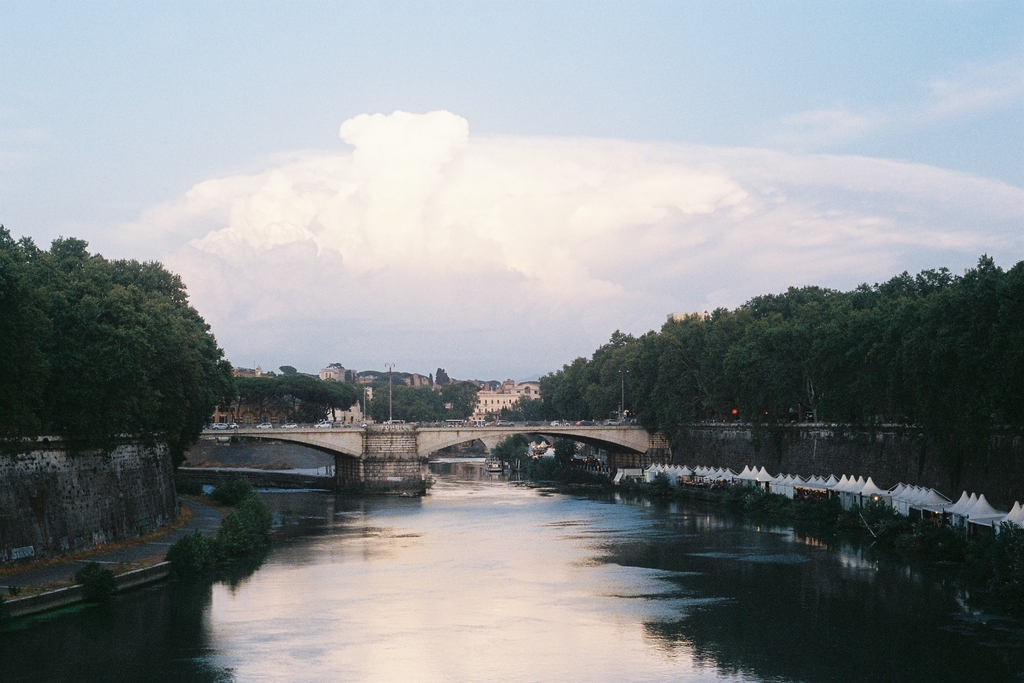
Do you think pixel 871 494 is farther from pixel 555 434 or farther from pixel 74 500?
pixel 555 434

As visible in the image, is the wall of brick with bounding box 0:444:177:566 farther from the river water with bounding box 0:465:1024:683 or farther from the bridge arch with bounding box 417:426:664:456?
the bridge arch with bounding box 417:426:664:456

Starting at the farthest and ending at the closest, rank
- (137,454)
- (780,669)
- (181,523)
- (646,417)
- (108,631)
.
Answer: (646,417) → (181,523) → (137,454) → (108,631) → (780,669)

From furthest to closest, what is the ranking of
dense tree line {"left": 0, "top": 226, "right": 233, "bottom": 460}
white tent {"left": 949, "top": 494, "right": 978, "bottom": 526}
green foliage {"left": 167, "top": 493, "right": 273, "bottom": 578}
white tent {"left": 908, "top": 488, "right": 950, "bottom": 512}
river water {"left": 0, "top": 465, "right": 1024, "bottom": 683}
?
1. white tent {"left": 908, "top": 488, "right": 950, "bottom": 512}
2. white tent {"left": 949, "top": 494, "right": 978, "bottom": 526}
3. green foliage {"left": 167, "top": 493, "right": 273, "bottom": 578}
4. dense tree line {"left": 0, "top": 226, "right": 233, "bottom": 460}
5. river water {"left": 0, "top": 465, "right": 1024, "bottom": 683}

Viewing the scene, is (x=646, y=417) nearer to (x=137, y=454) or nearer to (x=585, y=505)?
(x=585, y=505)

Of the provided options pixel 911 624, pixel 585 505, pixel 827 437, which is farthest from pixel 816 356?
pixel 911 624

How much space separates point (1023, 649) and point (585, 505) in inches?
1957

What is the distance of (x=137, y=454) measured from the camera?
54781mm

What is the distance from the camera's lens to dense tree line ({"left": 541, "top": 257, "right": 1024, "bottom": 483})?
48.4m

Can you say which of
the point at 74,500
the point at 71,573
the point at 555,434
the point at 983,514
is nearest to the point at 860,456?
the point at 983,514

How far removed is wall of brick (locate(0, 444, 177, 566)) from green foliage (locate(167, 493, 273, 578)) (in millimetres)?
3521

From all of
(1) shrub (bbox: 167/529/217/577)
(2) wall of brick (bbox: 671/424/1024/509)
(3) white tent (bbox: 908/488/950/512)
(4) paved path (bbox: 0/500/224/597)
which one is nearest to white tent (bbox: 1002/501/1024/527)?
(2) wall of brick (bbox: 671/424/1024/509)

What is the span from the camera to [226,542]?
4991cm

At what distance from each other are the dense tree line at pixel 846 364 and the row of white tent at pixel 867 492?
277 cm

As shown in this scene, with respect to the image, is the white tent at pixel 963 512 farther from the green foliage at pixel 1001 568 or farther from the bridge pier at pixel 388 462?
the bridge pier at pixel 388 462
